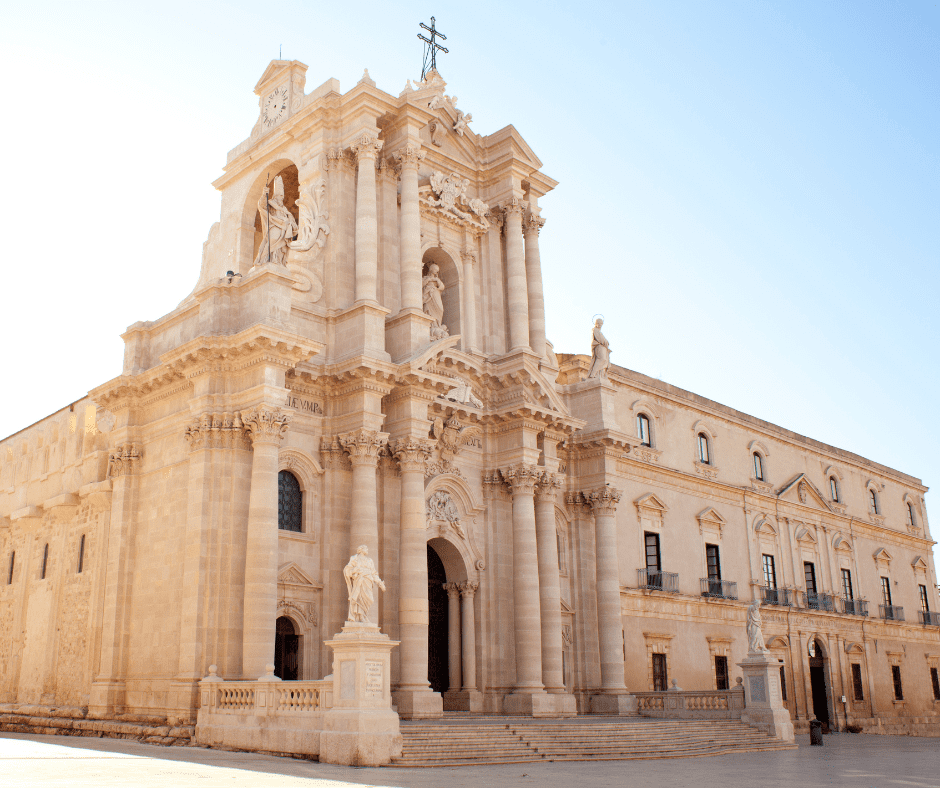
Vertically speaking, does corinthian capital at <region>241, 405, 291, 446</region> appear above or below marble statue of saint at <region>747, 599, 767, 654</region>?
above

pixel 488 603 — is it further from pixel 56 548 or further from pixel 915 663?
pixel 915 663

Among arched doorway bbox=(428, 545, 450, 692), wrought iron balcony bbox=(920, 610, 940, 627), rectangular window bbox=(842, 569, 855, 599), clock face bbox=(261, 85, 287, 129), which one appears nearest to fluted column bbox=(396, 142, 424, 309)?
clock face bbox=(261, 85, 287, 129)

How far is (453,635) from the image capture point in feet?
83.7

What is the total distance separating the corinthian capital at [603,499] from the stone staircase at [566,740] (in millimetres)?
6516

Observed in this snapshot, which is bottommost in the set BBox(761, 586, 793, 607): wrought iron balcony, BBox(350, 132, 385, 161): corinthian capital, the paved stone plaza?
the paved stone plaza

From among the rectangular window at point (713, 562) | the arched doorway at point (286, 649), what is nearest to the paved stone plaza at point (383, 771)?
the arched doorway at point (286, 649)

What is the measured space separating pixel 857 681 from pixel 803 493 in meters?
8.09

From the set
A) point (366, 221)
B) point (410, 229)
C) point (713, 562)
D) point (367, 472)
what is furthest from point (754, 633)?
point (366, 221)

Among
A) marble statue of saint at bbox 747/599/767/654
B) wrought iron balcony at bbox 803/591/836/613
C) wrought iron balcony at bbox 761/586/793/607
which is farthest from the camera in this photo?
wrought iron balcony at bbox 803/591/836/613

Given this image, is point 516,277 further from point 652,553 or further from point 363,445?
point 652,553

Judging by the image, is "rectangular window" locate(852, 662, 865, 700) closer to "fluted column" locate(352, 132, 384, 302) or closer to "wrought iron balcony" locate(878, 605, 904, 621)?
"wrought iron balcony" locate(878, 605, 904, 621)

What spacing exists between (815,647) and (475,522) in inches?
797

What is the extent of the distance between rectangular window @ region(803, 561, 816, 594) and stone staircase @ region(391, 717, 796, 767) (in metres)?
17.2

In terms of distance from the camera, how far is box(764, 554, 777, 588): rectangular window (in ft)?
125
